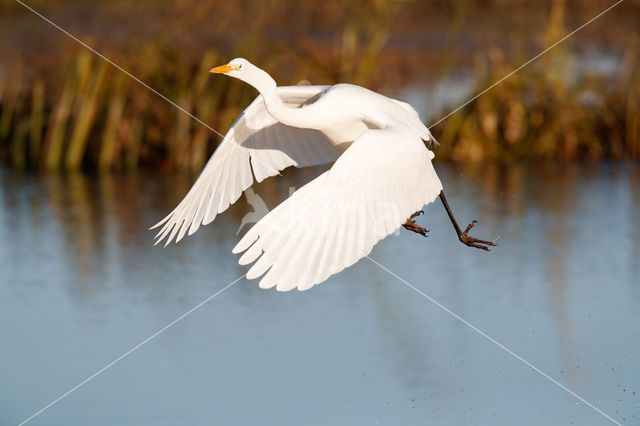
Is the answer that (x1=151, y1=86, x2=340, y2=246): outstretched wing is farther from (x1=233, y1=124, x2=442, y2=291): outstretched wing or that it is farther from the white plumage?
(x1=233, y1=124, x2=442, y2=291): outstretched wing

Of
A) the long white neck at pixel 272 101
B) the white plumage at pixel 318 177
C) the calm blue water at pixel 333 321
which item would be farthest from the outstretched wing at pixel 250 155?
the calm blue water at pixel 333 321

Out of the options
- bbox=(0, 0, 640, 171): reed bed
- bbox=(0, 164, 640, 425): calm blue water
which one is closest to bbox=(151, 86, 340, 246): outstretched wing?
bbox=(0, 164, 640, 425): calm blue water

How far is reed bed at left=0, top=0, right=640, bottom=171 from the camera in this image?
1159 cm

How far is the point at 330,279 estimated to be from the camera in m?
8.37

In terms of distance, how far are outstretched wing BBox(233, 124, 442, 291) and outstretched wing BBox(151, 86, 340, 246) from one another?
908mm

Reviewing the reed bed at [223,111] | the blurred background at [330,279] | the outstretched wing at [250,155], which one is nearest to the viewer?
the outstretched wing at [250,155]

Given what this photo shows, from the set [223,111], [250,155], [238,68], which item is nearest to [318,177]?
[238,68]

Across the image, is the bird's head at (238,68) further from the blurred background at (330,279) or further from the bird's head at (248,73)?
the blurred background at (330,279)

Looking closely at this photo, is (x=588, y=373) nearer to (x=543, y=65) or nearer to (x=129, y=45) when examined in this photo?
(x=543, y=65)

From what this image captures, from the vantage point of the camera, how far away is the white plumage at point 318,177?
15.4 ft

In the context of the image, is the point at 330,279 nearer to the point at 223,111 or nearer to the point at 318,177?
the point at 318,177

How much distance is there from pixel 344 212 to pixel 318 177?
0.59 ft

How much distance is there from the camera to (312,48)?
13000 mm

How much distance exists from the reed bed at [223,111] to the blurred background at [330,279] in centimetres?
2
